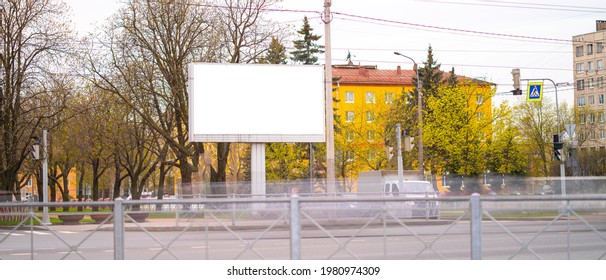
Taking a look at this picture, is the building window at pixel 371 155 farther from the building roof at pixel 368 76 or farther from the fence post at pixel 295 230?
the fence post at pixel 295 230

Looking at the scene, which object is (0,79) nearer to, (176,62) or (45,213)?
(176,62)

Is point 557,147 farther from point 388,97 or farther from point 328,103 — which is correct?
point 388,97

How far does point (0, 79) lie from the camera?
4019cm

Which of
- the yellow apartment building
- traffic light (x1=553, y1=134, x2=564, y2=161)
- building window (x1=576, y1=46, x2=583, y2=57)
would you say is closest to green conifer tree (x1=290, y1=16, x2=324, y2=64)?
the yellow apartment building

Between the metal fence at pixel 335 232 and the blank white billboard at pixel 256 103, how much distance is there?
63.8ft

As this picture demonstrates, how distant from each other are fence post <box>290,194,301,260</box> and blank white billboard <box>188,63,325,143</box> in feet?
69.7

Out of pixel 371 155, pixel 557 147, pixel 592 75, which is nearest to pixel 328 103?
pixel 557 147

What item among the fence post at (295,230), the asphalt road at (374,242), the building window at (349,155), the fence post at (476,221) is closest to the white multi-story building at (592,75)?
the building window at (349,155)

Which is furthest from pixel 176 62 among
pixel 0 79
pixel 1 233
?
pixel 1 233

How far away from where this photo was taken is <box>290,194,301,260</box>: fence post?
10531mm

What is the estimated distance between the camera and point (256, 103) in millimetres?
32562

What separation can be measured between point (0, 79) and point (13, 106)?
252 centimetres

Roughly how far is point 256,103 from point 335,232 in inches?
832

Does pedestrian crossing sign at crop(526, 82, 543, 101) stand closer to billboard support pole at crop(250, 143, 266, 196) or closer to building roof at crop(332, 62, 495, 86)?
billboard support pole at crop(250, 143, 266, 196)
